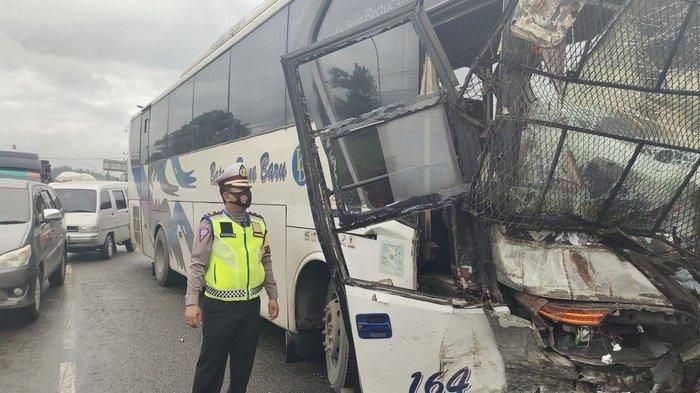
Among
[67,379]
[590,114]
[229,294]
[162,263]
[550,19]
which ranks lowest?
[67,379]

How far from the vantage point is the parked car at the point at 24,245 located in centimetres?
574

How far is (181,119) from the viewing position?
803cm

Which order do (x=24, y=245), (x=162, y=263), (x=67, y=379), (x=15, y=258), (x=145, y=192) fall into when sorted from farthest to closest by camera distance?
1. (x=145, y=192)
2. (x=162, y=263)
3. (x=24, y=245)
4. (x=15, y=258)
5. (x=67, y=379)

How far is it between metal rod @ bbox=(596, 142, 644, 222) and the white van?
42.2ft

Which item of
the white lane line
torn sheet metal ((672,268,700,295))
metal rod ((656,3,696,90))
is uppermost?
metal rod ((656,3,696,90))

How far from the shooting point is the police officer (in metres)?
3.31

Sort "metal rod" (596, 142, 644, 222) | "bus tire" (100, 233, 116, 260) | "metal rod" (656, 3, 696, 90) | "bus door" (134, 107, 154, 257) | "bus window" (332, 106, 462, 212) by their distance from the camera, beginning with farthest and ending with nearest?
1. "bus tire" (100, 233, 116, 260)
2. "bus door" (134, 107, 154, 257)
3. "bus window" (332, 106, 462, 212)
4. "metal rod" (596, 142, 644, 222)
5. "metal rod" (656, 3, 696, 90)

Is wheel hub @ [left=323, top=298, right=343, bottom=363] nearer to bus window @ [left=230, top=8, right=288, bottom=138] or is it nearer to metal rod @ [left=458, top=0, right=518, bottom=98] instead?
bus window @ [left=230, top=8, right=288, bottom=138]

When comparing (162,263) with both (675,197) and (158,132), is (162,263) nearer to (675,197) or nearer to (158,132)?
(158,132)

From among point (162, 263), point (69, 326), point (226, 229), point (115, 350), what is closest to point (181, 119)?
point (162, 263)

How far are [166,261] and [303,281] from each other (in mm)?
5194

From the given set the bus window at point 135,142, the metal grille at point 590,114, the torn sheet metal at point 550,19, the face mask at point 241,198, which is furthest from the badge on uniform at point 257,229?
the bus window at point 135,142

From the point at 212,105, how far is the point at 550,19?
530 centimetres

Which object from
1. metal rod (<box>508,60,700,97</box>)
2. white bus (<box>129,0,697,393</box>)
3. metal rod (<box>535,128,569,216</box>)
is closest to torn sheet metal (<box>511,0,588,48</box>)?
metal rod (<box>508,60,700,97</box>)
